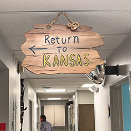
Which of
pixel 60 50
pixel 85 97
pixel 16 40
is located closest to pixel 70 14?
pixel 60 50

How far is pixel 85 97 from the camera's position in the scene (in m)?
10.8

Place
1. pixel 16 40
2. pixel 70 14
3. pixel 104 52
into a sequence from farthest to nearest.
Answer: pixel 104 52, pixel 16 40, pixel 70 14

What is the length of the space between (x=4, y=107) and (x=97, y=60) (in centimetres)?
180

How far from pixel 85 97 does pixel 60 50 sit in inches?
329

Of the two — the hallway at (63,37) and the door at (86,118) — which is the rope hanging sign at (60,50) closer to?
the hallway at (63,37)

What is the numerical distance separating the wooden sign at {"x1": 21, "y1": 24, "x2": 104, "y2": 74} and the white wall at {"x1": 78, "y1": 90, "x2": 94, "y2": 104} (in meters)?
8.24

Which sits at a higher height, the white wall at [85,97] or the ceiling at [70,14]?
the ceiling at [70,14]

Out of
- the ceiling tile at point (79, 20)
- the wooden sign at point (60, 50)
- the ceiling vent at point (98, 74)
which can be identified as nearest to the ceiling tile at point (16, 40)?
the ceiling tile at point (79, 20)

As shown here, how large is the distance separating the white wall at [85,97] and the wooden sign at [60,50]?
824 centimetres

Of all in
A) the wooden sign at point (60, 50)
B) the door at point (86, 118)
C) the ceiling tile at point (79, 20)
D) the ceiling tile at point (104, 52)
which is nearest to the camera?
the wooden sign at point (60, 50)

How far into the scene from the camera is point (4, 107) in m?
3.89

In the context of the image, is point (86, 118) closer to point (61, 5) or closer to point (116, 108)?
point (116, 108)

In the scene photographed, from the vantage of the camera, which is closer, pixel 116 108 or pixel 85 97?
pixel 116 108

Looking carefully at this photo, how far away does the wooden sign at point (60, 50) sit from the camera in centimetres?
249
